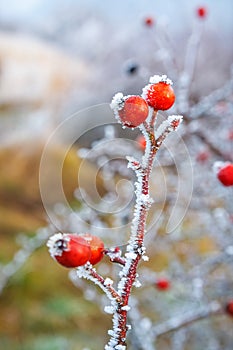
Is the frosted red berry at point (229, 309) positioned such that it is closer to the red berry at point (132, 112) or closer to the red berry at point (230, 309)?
the red berry at point (230, 309)

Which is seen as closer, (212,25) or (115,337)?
(115,337)

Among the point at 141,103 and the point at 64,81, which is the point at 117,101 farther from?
the point at 64,81

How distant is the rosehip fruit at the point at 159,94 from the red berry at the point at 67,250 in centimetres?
10

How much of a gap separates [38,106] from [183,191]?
116cm

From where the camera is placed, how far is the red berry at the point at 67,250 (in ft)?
0.84

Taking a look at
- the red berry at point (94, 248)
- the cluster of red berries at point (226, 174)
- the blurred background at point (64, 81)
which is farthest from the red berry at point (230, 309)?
the blurred background at point (64, 81)

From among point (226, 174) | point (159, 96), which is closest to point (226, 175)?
point (226, 174)

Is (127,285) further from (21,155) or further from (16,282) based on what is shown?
(21,155)

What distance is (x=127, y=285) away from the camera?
285 millimetres

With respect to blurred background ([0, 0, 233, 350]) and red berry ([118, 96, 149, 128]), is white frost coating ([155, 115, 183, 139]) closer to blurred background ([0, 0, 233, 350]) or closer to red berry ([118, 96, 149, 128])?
red berry ([118, 96, 149, 128])

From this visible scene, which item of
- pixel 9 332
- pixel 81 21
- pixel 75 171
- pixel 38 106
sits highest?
pixel 81 21

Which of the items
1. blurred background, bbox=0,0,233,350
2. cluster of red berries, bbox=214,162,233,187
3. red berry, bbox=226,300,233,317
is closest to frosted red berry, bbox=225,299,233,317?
red berry, bbox=226,300,233,317

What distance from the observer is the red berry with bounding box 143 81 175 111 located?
0.98 ft

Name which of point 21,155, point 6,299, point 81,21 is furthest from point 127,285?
point 81,21
